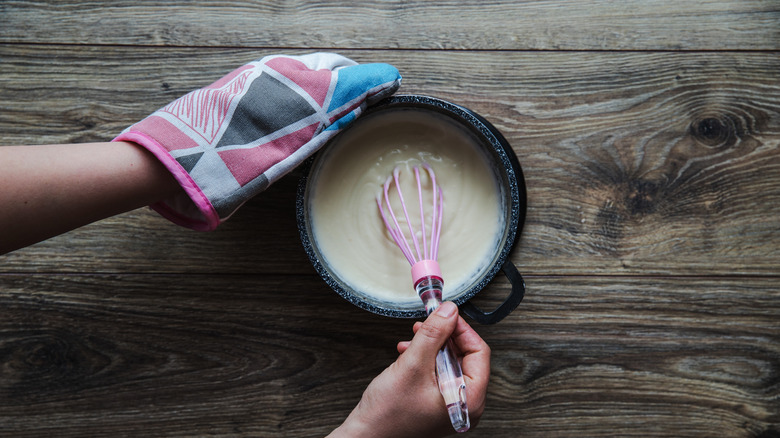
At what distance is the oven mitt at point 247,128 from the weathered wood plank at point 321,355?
17 cm

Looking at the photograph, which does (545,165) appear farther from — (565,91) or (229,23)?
(229,23)

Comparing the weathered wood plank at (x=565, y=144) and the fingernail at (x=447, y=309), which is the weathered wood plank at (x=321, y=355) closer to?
the weathered wood plank at (x=565, y=144)

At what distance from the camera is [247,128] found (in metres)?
0.58

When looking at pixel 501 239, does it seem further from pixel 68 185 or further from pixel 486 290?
pixel 68 185

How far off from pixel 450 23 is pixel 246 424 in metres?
0.60

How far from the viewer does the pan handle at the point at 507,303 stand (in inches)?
22.2

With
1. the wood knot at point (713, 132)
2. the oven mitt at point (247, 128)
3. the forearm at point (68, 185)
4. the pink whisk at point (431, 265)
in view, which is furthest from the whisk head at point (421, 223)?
the wood knot at point (713, 132)

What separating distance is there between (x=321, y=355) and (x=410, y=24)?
17.9 inches

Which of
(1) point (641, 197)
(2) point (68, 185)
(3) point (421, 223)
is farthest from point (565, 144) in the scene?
(2) point (68, 185)

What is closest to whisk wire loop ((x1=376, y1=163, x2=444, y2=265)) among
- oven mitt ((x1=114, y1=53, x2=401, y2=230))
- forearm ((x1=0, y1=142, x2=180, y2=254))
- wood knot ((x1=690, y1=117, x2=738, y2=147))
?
oven mitt ((x1=114, y1=53, x2=401, y2=230))

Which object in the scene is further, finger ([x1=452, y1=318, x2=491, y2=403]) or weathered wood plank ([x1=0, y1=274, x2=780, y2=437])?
weathered wood plank ([x1=0, y1=274, x2=780, y2=437])

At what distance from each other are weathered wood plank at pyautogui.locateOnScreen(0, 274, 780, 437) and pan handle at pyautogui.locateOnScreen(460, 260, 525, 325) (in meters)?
0.11

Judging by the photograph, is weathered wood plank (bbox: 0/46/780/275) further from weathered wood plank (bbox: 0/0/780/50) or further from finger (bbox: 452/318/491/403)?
finger (bbox: 452/318/491/403)

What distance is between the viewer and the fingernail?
1.74 ft
